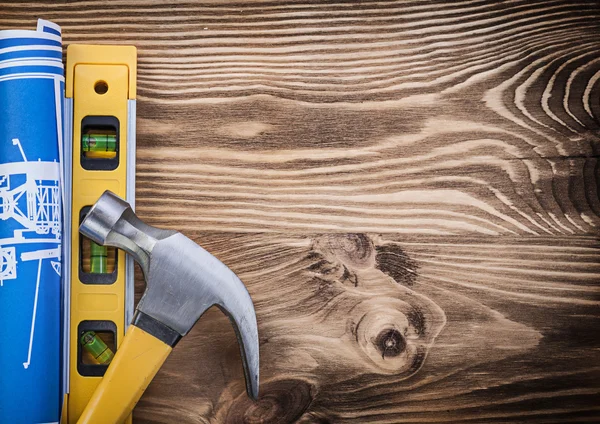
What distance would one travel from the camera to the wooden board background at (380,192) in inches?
31.5

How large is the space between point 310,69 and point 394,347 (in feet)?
1.50

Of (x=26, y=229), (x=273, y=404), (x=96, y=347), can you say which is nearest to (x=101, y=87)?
(x=26, y=229)

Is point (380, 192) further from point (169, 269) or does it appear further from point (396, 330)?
point (169, 269)

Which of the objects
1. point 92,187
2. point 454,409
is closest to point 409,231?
point 454,409

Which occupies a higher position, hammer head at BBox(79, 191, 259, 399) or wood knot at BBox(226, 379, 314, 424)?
hammer head at BBox(79, 191, 259, 399)

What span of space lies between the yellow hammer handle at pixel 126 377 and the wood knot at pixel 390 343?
1.06 ft

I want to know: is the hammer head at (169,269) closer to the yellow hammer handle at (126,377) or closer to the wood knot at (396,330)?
the yellow hammer handle at (126,377)

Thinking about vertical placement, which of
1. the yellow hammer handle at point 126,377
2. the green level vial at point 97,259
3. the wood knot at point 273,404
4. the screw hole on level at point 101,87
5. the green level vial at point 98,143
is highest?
the screw hole on level at point 101,87

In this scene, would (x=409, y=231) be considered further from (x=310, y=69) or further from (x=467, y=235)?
(x=310, y=69)

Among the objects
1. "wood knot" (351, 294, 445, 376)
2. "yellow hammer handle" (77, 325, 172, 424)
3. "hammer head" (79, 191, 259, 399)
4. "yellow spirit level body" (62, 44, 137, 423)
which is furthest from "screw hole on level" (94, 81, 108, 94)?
"wood knot" (351, 294, 445, 376)

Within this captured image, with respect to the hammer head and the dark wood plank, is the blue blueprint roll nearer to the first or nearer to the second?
the hammer head

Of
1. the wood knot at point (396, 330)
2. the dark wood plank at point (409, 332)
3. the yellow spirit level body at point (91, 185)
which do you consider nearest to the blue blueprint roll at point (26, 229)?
the yellow spirit level body at point (91, 185)

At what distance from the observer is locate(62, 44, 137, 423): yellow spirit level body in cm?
76

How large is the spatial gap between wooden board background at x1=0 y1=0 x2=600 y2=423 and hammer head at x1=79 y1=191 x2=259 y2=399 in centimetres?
9
